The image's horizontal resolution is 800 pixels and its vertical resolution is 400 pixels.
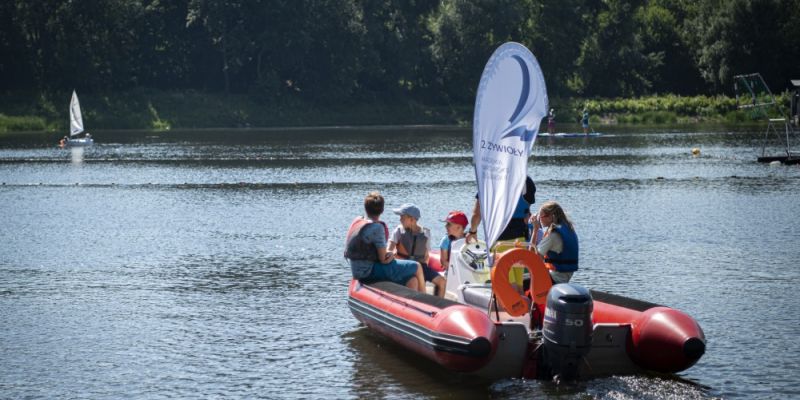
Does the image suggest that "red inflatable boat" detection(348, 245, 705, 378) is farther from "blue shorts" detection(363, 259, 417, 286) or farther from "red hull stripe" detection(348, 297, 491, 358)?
"blue shorts" detection(363, 259, 417, 286)

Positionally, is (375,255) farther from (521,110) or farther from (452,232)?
(521,110)

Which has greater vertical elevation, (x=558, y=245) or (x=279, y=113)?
(x=558, y=245)

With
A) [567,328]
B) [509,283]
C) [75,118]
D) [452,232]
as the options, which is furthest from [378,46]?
[567,328]

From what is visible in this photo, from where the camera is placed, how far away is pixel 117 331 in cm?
1684

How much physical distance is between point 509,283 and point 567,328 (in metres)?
1.29

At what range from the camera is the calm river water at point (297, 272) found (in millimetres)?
13875

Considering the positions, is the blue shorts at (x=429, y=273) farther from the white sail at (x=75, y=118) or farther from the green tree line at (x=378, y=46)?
the green tree line at (x=378, y=46)

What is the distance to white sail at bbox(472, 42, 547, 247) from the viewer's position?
48.3 ft

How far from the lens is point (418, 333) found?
13.6m

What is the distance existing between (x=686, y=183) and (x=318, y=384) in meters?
28.2

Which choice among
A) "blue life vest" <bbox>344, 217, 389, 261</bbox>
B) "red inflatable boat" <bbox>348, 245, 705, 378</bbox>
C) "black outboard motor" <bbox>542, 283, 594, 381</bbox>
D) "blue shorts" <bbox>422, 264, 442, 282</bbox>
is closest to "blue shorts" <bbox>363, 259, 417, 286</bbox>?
"blue life vest" <bbox>344, 217, 389, 261</bbox>

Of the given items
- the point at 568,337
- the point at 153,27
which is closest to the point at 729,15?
the point at 153,27

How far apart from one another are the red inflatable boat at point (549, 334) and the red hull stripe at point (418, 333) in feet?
0.04

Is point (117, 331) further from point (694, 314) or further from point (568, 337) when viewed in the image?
point (694, 314)
